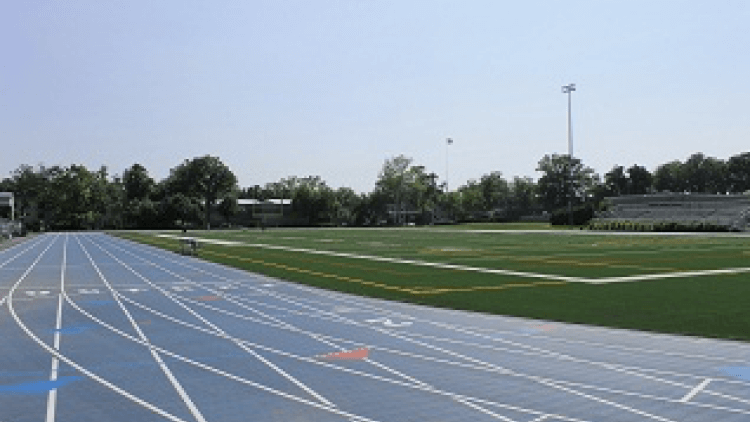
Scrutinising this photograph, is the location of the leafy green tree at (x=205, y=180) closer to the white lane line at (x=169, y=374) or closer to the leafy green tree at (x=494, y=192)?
the leafy green tree at (x=494, y=192)

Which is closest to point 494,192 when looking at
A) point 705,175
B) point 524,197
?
point 524,197

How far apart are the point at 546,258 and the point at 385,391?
80.3ft

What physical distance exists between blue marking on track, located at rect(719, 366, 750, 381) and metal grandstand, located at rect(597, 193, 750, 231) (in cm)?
6801

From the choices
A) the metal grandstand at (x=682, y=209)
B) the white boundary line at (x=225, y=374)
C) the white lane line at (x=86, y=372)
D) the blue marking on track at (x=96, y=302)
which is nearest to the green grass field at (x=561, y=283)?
the blue marking on track at (x=96, y=302)

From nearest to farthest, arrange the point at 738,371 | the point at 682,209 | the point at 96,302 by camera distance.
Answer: the point at 738,371 < the point at 96,302 < the point at 682,209

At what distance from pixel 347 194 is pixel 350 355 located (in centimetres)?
14630

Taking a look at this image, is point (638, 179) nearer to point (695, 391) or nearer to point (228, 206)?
point (228, 206)

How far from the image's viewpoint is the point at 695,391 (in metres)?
8.51

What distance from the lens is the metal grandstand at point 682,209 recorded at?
3044 inches

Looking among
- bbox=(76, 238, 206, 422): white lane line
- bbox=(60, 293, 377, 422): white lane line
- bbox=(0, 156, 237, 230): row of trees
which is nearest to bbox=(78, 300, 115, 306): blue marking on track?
bbox=(76, 238, 206, 422): white lane line

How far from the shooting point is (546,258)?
32.0 meters

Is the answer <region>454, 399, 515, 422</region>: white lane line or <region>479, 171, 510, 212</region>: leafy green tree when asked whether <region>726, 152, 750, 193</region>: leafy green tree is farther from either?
<region>454, 399, 515, 422</region>: white lane line

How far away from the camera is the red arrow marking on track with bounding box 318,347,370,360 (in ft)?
35.6

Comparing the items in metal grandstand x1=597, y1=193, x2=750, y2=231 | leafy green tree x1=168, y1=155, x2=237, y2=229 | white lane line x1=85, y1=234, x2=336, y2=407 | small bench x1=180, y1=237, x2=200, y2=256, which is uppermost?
leafy green tree x1=168, y1=155, x2=237, y2=229
